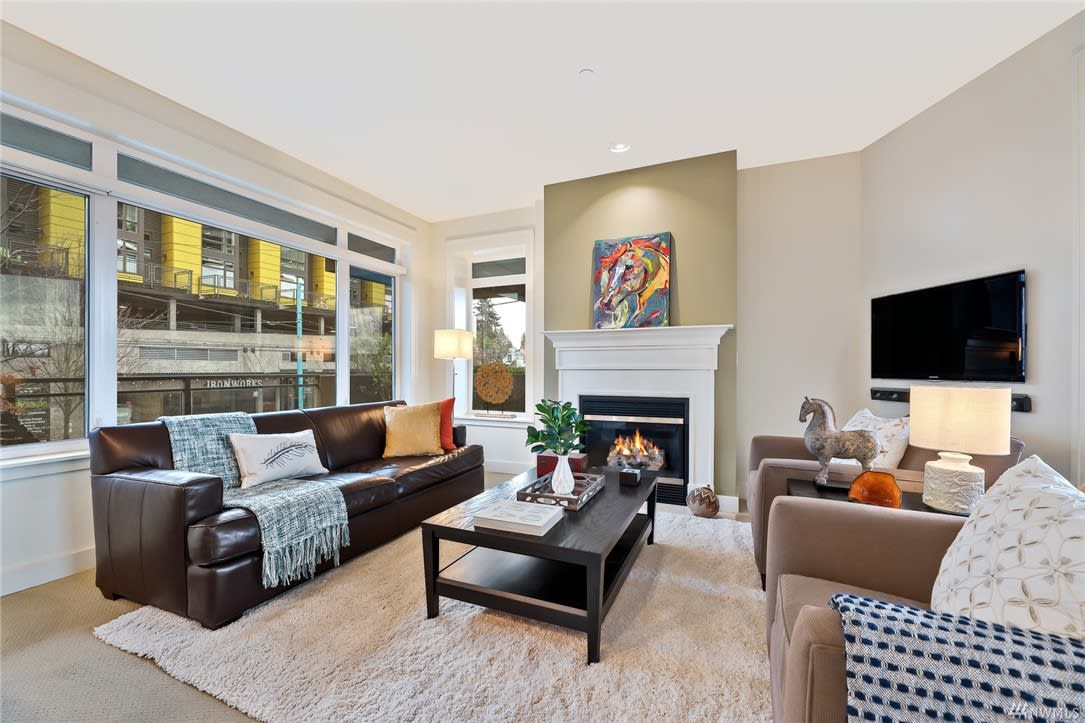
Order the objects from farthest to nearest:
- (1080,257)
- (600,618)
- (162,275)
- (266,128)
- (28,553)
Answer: (266,128), (162,275), (28,553), (1080,257), (600,618)

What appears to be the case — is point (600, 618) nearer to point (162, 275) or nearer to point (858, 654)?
point (858, 654)

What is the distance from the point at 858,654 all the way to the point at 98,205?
3848 millimetres

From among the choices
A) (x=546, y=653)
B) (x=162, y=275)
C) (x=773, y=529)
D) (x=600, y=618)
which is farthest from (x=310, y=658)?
(x=162, y=275)

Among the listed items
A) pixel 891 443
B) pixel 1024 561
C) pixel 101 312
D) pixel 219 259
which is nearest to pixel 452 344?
pixel 219 259

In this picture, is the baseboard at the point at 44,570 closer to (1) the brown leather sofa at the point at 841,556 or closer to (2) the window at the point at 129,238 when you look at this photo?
(2) the window at the point at 129,238

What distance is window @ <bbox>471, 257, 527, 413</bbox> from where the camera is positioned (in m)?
4.71

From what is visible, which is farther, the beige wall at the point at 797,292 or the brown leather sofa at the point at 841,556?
the beige wall at the point at 797,292

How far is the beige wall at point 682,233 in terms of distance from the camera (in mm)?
3555

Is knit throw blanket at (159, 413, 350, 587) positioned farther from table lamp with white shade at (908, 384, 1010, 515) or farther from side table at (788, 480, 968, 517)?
table lamp with white shade at (908, 384, 1010, 515)

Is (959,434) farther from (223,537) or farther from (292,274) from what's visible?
(292,274)

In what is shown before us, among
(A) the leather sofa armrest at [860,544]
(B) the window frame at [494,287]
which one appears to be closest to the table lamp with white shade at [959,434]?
(A) the leather sofa armrest at [860,544]

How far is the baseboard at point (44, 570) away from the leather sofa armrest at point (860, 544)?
341 centimetres

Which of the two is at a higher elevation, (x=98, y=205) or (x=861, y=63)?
(x=861, y=63)

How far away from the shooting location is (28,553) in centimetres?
222
